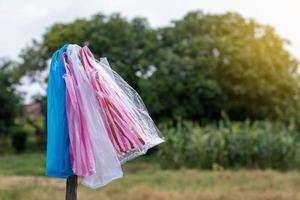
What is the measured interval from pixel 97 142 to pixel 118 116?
18cm

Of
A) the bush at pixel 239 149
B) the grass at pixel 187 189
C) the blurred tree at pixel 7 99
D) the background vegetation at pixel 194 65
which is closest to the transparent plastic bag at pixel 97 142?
the grass at pixel 187 189

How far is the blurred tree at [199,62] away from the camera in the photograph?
21594mm

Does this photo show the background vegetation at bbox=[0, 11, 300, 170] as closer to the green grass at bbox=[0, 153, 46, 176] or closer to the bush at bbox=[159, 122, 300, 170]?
the bush at bbox=[159, 122, 300, 170]

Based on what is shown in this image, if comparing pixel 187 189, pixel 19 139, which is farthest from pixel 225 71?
pixel 187 189

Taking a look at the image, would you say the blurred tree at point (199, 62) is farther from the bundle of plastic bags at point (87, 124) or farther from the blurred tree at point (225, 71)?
the bundle of plastic bags at point (87, 124)

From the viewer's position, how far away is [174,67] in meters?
21.5

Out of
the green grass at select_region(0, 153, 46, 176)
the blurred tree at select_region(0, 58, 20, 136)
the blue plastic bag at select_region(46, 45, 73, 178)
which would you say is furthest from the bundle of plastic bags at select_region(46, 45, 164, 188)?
the blurred tree at select_region(0, 58, 20, 136)

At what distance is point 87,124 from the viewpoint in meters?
2.80

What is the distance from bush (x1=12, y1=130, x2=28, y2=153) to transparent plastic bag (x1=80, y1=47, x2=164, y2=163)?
2356cm

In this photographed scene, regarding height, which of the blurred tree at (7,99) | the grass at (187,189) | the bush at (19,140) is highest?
A: the blurred tree at (7,99)

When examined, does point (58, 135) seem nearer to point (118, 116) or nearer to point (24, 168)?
point (118, 116)

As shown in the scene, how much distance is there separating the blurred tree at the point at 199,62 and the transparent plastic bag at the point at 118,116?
1786 centimetres

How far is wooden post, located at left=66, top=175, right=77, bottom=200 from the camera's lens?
2.75 metres

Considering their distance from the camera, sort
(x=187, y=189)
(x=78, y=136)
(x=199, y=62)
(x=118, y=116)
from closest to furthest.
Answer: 1. (x=78, y=136)
2. (x=118, y=116)
3. (x=187, y=189)
4. (x=199, y=62)
